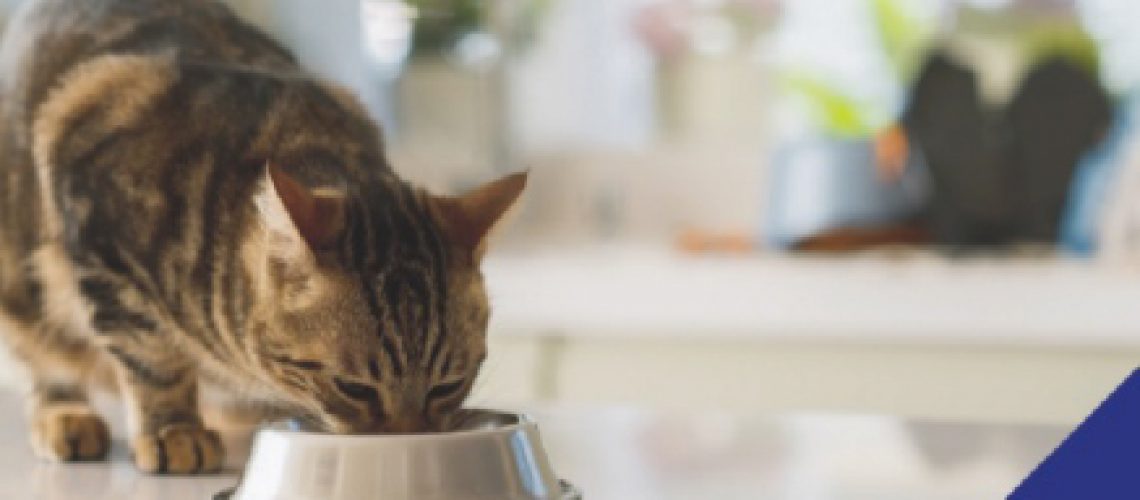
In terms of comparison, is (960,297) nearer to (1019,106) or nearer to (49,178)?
(1019,106)

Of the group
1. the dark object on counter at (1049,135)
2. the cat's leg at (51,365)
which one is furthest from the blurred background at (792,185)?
the cat's leg at (51,365)

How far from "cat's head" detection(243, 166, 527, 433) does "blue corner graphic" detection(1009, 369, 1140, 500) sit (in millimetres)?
305

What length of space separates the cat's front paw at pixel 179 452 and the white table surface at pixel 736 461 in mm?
12

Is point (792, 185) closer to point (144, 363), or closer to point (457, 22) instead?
point (457, 22)

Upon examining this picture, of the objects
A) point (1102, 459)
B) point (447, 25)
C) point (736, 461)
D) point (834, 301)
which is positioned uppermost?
point (447, 25)

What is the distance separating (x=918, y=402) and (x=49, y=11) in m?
1.21

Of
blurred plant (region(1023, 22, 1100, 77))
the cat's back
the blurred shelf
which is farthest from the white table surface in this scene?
blurred plant (region(1023, 22, 1100, 77))

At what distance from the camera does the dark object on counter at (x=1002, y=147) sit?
2447mm

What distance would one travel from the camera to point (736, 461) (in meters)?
0.94

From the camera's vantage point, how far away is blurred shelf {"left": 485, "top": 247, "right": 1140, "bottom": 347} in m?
Result: 1.94

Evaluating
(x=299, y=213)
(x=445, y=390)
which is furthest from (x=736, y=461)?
(x=299, y=213)

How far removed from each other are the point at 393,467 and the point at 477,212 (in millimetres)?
205

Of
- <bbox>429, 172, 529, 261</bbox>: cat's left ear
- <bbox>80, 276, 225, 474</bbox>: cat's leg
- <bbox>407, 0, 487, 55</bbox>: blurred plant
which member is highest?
<bbox>407, 0, 487, 55</bbox>: blurred plant

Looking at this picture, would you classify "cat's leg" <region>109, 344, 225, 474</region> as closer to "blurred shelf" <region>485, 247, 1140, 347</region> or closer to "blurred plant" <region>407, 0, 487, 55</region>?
"blurred shelf" <region>485, 247, 1140, 347</region>
